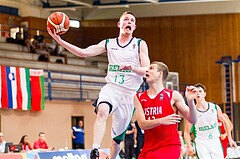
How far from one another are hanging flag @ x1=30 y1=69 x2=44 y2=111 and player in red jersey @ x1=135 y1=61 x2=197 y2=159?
16259 millimetres

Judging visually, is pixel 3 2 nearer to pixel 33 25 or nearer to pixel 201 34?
pixel 33 25

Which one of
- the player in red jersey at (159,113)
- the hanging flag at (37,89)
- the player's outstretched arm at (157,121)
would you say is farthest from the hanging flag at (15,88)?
the player's outstretched arm at (157,121)

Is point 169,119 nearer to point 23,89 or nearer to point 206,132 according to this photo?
point 206,132

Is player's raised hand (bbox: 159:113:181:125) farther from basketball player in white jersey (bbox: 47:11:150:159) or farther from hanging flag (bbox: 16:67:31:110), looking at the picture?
hanging flag (bbox: 16:67:31:110)

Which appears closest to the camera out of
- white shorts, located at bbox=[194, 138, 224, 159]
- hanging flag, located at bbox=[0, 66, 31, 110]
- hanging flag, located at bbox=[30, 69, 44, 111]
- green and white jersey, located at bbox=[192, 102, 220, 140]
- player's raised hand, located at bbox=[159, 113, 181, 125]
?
player's raised hand, located at bbox=[159, 113, 181, 125]

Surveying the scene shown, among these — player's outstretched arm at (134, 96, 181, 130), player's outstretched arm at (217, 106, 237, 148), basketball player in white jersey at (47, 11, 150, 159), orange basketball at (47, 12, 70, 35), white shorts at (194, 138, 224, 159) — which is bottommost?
white shorts at (194, 138, 224, 159)

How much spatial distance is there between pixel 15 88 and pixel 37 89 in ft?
3.34

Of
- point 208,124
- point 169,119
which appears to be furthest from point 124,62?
point 208,124

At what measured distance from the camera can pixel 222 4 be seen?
32.4 metres

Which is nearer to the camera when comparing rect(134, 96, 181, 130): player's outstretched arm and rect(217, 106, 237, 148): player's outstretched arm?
rect(134, 96, 181, 130): player's outstretched arm

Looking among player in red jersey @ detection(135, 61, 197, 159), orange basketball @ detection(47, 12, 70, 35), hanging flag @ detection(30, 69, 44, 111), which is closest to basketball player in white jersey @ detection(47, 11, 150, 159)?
orange basketball @ detection(47, 12, 70, 35)

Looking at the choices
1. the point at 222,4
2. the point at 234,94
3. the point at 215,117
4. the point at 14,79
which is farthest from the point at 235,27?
the point at 215,117

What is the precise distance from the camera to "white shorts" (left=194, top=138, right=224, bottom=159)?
1181 centimetres

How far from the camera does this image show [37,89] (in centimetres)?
2334
